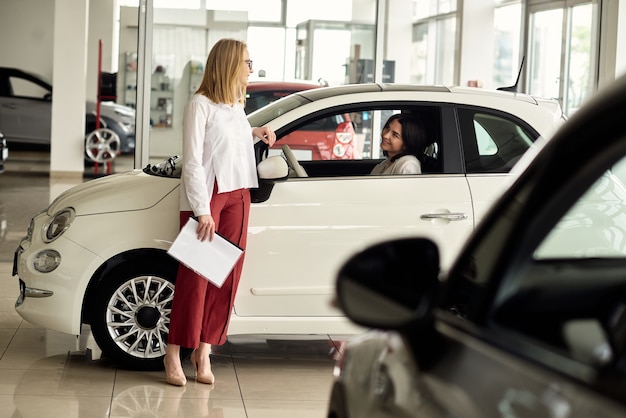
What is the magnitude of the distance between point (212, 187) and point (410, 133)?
121cm

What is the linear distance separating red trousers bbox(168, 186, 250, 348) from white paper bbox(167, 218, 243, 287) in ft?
0.31

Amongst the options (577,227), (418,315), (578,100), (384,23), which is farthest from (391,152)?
(578,100)

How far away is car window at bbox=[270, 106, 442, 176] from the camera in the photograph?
5.66 metres

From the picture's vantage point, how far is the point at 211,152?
5203 millimetres

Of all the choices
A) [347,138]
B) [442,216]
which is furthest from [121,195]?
[347,138]

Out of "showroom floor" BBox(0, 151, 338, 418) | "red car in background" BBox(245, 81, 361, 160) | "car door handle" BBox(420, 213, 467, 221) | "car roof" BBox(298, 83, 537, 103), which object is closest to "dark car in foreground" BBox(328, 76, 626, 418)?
"showroom floor" BBox(0, 151, 338, 418)

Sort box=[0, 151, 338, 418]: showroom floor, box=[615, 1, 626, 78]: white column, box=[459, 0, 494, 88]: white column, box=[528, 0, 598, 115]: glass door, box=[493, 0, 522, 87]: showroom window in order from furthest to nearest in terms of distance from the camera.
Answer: box=[493, 0, 522, 87]: showroom window, box=[459, 0, 494, 88]: white column, box=[528, 0, 598, 115]: glass door, box=[615, 1, 626, 78]: white column, box=[0, 151, 338, 418]: showroom floor

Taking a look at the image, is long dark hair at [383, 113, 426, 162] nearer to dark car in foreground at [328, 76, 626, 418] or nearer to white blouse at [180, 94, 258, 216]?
white blouse at [180, 94, 258, 216]

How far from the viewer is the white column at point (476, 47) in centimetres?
1788

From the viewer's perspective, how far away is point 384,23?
11695 mm

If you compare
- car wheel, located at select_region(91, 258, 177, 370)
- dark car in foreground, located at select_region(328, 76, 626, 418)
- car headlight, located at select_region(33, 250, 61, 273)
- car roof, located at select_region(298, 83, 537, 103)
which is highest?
car roof, located at select_region(298, 83, 537, 103)

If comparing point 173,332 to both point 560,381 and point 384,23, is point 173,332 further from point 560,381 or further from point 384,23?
point 384,23

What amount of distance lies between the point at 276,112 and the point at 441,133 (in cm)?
92

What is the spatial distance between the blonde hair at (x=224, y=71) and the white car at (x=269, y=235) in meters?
0.40
